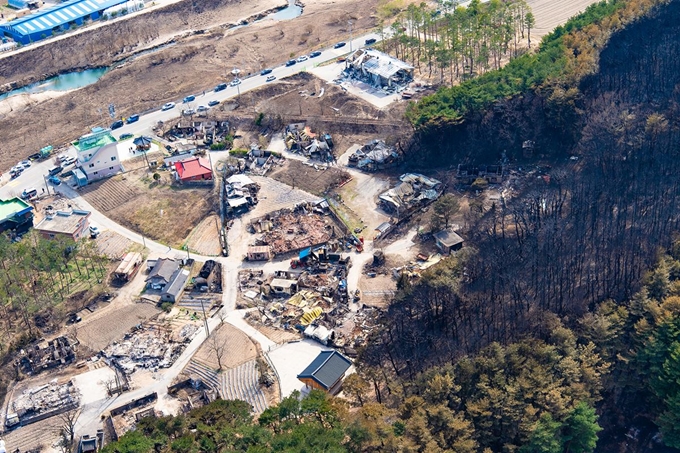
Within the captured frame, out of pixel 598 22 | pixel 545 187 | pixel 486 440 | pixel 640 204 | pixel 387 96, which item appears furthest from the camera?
pixel 387 96

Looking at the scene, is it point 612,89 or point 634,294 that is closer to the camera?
point 634,294

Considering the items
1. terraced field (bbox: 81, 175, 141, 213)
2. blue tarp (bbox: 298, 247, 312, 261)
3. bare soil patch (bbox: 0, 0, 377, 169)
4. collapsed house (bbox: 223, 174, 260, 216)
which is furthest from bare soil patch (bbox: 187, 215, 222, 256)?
bare soil patch (bbox: 0, 0, 377, 169)

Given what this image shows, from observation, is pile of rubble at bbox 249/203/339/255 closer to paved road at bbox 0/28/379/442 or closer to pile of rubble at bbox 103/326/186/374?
paved road at bbox 0/28/379/442

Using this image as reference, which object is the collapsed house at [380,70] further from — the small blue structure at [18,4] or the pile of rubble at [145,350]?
the small blue structure at [18,4]

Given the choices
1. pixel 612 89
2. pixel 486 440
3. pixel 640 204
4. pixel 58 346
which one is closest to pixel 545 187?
pixel 640 204

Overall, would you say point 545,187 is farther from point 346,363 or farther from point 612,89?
point 346,363

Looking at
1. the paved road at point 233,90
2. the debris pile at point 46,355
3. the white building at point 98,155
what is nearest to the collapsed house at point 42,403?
the debris pile at point 46,355

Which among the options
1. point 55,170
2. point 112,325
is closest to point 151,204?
point 55,170
